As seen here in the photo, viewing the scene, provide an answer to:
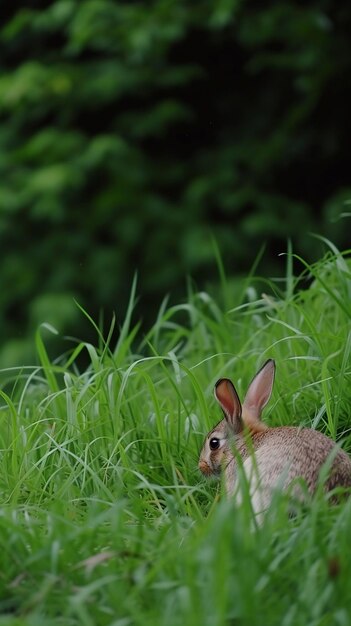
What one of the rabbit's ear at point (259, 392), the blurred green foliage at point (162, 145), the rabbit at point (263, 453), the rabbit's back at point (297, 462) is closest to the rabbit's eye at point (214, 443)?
the rabbit at point (263, 453)

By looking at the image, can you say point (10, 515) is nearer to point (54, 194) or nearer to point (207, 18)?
point (54, 194)

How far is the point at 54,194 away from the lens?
308 inches

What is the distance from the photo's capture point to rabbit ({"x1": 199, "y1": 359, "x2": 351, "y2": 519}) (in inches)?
113

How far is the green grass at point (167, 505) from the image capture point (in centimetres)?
230

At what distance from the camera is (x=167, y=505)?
2729 mm

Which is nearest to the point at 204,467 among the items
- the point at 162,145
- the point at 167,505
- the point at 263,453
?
the point at 263,453

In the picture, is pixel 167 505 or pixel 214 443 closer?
pixel 167 505

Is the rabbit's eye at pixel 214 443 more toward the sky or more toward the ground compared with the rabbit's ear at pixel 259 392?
more toward the ground

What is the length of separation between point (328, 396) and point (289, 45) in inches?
217

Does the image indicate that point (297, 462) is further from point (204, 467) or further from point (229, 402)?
point (229, 402)

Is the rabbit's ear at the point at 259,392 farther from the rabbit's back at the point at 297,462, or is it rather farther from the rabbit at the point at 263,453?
the rabbit's back at the point at 297,462

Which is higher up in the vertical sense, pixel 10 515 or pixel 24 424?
pixel 10 515

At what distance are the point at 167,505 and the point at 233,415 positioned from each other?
36.8 inches

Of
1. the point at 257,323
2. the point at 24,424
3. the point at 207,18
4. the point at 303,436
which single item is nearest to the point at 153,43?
the point at 207,18
